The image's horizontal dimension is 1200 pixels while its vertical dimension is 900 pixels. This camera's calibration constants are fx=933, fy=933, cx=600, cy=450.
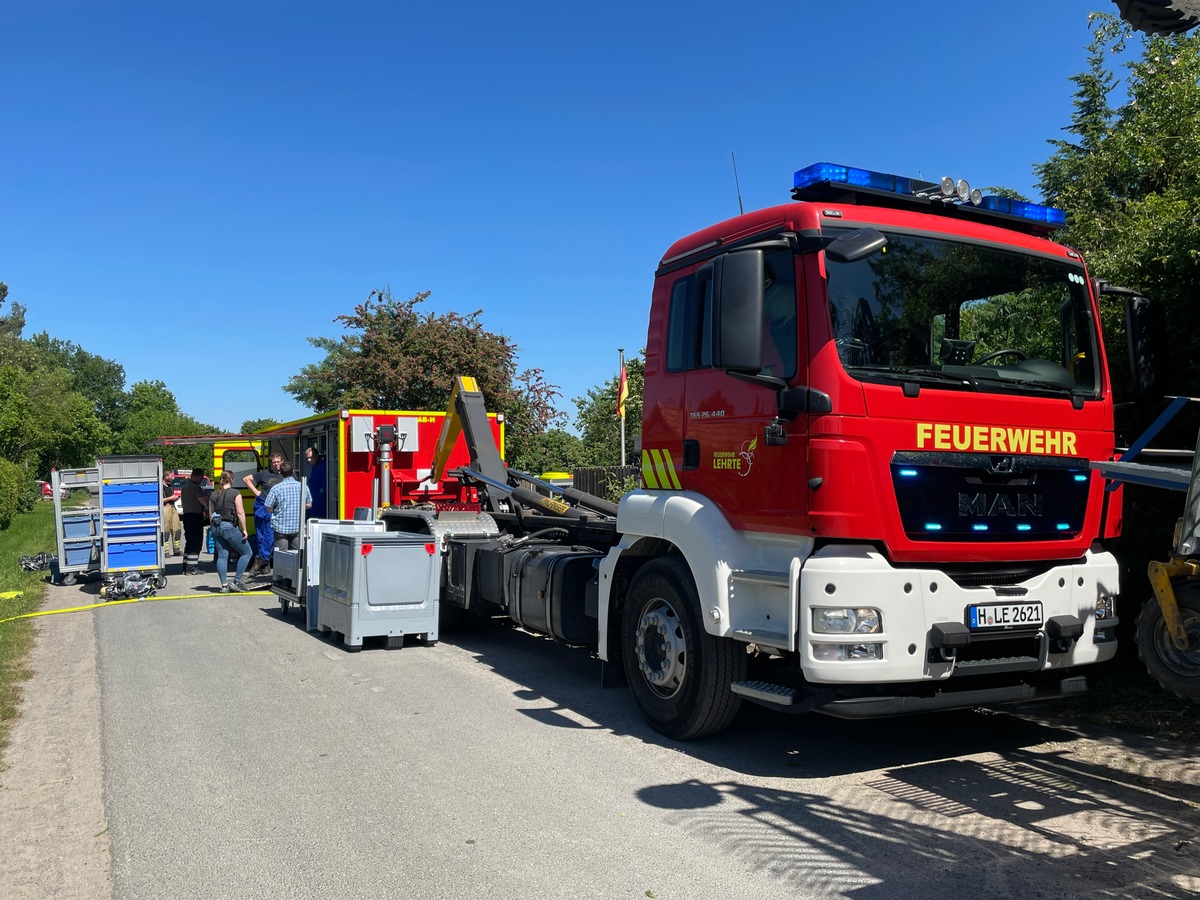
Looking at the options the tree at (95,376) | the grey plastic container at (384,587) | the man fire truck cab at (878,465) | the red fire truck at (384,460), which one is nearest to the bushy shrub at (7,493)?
the red fire truck at (384,460)

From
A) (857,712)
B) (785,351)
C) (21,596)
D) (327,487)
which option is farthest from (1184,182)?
(21,596)

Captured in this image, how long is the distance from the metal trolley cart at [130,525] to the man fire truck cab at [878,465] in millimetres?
9735

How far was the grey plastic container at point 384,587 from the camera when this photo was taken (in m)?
8.88

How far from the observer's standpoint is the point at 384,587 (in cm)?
902

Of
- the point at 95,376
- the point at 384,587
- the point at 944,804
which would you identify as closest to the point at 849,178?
the point at 944,804

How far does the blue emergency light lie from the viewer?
537 cm

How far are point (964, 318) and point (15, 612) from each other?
1142 cm

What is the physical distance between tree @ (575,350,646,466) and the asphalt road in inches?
991

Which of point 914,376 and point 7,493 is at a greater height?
point 914,376

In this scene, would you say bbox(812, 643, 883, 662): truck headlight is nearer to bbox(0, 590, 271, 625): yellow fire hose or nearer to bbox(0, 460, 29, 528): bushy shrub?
bbox(0, 590, 271, 625): yellow fire hose

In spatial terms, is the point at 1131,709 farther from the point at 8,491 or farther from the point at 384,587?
the point at 8,491

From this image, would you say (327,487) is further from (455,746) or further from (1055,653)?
(1055,653)

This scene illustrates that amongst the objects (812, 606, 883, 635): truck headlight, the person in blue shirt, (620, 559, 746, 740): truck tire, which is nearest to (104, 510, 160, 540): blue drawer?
the person in blue shirt

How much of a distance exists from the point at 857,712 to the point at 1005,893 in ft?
3.84
